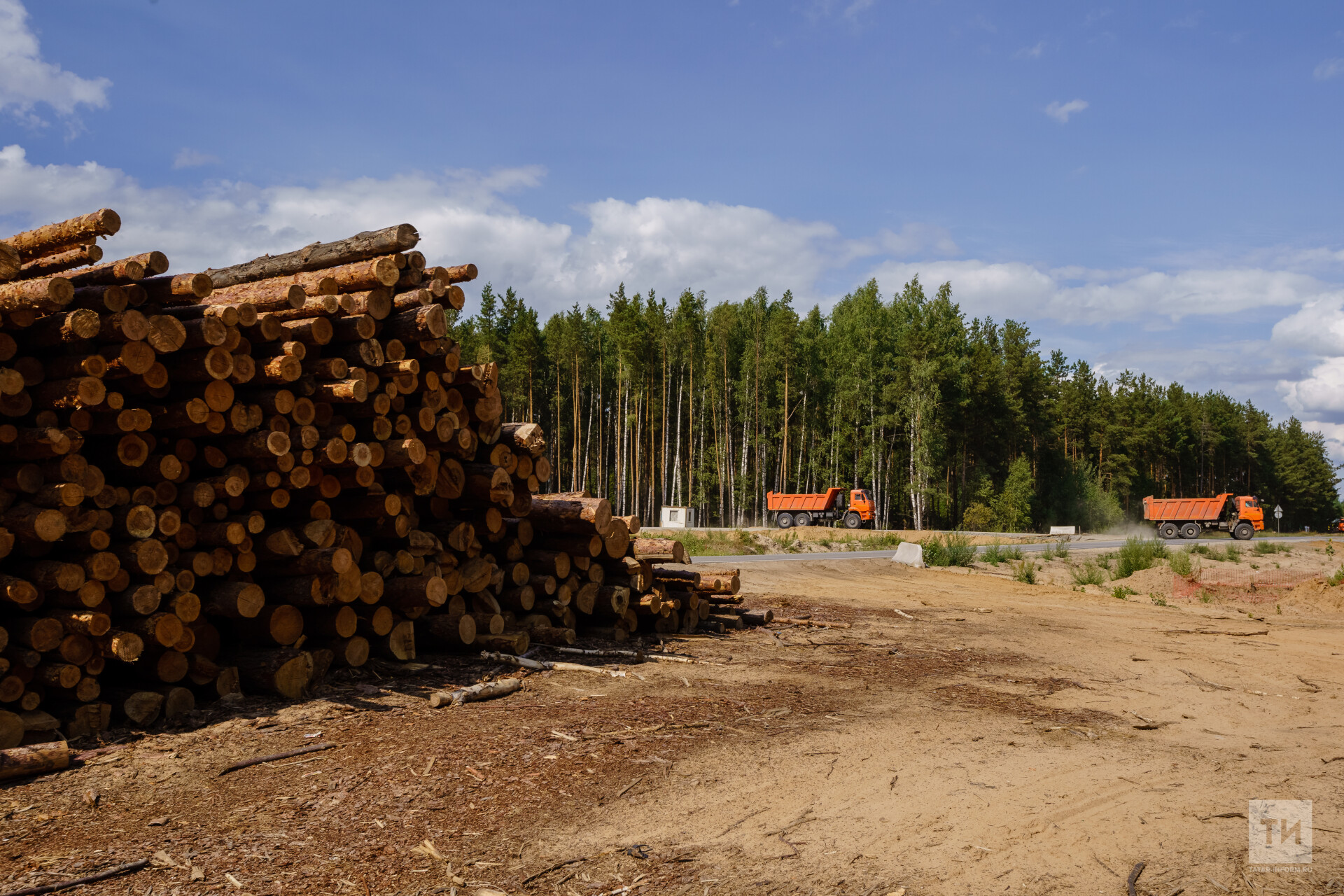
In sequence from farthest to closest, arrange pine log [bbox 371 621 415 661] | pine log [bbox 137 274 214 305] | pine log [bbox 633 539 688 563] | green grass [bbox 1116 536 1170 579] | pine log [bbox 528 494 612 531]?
green grass [bbox 1116 536 1170 579], pine log [bbox 633 539 688 563], pine log [bbox 528 494 612 531], pine log [bbox 371 621 415 661], pine log [bbox 137 274 214 305]

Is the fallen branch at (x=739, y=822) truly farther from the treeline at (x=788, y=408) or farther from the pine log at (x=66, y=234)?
the treeline at (x=788, y=408)

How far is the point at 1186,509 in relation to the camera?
1587 inches

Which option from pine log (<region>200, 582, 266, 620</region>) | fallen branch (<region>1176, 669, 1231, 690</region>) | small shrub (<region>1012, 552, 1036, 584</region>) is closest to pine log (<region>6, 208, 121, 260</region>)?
pine log (<region>200, 582, 266, 620</region>)

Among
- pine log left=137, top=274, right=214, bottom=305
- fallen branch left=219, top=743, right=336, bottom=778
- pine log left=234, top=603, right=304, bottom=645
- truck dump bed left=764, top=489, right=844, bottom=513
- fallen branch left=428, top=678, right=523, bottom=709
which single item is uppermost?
pine log left=137, top=274, right=214, bottom=305

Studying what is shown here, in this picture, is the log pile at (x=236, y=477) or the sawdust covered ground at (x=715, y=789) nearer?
the sawdust covered ground at (x=715, y=789)

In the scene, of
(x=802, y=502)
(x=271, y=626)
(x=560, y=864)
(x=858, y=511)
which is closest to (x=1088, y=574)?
(x=271, y=626)

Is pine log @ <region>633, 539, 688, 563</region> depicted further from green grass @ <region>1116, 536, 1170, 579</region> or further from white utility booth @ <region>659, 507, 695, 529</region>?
white utility booth @ <region>659, 507, 695, 529</region>

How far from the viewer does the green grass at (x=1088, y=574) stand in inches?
780

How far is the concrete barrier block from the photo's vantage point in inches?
910

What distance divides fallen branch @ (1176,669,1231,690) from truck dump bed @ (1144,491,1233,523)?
3410 centimetres

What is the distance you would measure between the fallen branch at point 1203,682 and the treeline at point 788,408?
37.8 meters

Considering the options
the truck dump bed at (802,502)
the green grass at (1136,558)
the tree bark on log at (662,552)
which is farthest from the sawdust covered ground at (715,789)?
the truck dump bed at (802,502)

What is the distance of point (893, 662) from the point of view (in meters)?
9.73

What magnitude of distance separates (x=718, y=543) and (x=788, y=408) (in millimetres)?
21883
